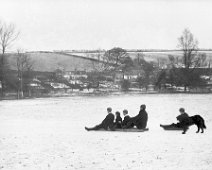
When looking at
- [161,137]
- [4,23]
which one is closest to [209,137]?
[161,137]

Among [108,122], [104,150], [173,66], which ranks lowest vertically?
[104,150]

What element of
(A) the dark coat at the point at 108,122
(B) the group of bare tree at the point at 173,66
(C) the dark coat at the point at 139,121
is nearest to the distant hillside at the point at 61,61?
(B) the group of bare tree at the point at 173,66

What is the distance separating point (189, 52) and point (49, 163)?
94.4 meters

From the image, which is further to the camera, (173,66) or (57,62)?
(57,62)

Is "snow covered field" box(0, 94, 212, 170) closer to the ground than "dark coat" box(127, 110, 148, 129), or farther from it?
closer to the ground

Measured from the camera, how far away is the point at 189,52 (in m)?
105

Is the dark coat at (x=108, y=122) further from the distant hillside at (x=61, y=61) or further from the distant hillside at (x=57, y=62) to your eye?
the distant hillside at (x=57, y=62)

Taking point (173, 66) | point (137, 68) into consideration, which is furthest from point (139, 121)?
point (137, 68)

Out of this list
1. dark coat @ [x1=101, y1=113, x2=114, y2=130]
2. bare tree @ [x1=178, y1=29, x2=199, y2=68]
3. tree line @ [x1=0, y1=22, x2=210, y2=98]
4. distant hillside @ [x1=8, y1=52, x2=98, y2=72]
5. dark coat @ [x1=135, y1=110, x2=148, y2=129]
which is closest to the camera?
dark coat @ [x1=135, y1=110, x2=148, y2=129]

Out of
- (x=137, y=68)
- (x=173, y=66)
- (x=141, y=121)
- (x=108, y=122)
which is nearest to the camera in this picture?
(x=141, y=121)

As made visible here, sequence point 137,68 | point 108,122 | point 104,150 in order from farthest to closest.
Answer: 1. point 137,68
2. point 108,122
3. point 104,150

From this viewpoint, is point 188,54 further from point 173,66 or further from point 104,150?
point 104,150

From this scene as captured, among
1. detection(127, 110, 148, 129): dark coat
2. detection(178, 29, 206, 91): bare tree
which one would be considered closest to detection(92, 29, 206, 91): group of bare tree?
detection(178, 29, 206, 91): bare tree

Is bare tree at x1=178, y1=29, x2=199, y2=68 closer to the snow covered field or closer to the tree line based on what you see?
the tree line
